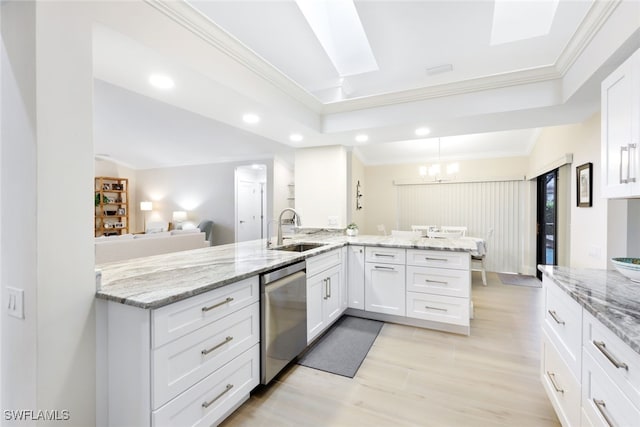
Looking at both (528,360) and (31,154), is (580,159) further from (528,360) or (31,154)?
(31,154)

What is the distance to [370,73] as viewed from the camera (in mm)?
3326

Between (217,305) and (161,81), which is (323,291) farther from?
(161,81)

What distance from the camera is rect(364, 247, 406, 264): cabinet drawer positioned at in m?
3.01

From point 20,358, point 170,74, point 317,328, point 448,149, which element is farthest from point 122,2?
point 448,149

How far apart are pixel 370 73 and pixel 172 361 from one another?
3370mm

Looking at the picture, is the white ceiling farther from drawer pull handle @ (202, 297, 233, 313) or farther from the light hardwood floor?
the light hardwood floor

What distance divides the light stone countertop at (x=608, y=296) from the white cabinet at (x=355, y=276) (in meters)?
1.74

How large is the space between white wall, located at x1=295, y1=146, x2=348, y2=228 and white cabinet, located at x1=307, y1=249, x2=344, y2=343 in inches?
40.7

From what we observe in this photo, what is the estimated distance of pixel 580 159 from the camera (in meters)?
3.06

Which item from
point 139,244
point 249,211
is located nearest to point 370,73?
point 139,244

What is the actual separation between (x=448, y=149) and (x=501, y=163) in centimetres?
→ 109

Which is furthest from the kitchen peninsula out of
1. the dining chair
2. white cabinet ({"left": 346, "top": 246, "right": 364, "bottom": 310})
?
the dining chair

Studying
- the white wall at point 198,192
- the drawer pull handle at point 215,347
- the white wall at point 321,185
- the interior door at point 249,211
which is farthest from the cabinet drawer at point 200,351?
the interior door at point 249,211

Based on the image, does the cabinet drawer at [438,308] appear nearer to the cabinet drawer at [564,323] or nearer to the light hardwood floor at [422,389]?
the light hardwood floor at [422,389]
